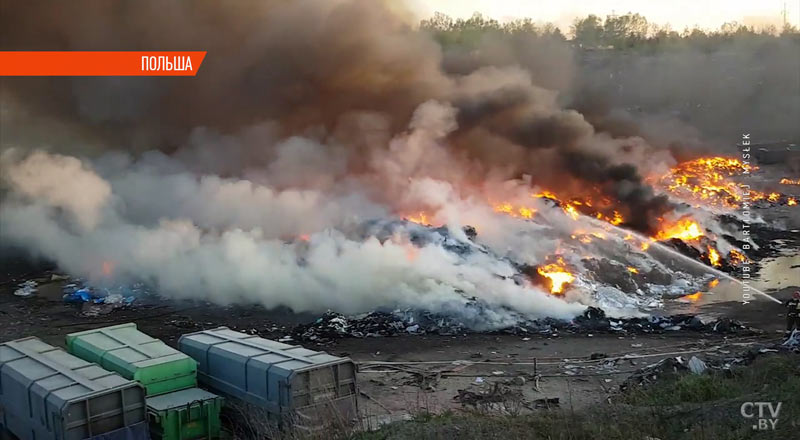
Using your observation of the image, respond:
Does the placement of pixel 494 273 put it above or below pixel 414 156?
below

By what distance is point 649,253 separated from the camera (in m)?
18.9

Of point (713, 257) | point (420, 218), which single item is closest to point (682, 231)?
point (713, 257)

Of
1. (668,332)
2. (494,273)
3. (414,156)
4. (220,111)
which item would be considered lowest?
(668,332)

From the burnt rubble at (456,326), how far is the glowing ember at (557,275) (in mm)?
1538

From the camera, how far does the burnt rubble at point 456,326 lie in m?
13.5

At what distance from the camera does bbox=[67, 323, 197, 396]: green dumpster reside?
330 inches

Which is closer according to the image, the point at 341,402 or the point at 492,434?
the point at 492,434

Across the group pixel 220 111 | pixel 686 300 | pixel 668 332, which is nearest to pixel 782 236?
pixel 686 300

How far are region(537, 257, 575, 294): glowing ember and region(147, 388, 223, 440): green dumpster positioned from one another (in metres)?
9.16

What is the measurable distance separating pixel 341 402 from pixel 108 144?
16.2 metres

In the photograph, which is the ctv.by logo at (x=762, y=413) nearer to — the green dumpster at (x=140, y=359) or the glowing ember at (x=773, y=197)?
the green dumpster at (x=140, y=359)

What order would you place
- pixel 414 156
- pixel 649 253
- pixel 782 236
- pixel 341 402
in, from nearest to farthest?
1. pixel 341 402
2. pixel 649 253
3. pixel 414 156
4. pixel 782 236

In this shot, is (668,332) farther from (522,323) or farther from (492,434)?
(492,434)

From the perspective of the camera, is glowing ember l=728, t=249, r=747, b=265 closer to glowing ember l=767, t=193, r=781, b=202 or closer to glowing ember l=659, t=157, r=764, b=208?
glowing ember l=659, t=157, r=764, b=208
